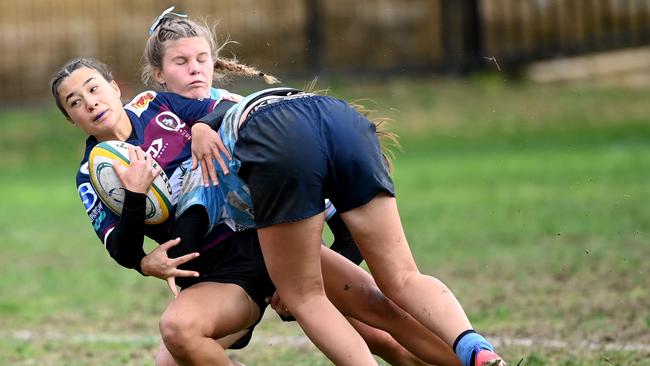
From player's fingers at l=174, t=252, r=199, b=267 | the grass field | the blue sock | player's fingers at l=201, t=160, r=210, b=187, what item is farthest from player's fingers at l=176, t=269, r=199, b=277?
the grass field

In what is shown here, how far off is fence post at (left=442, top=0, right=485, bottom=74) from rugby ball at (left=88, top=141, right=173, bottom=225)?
1677cm

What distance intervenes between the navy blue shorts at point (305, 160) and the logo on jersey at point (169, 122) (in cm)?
45

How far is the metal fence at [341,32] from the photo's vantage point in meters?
20.9

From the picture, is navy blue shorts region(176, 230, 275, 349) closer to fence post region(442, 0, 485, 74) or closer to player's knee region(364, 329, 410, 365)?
player's knee region(364, 329, 410, 365)

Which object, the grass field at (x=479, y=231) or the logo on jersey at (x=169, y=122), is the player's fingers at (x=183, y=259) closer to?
the logo on jersey at (x=169, y=122)

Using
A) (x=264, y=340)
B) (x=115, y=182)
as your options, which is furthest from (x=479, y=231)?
(x=115, y=182)

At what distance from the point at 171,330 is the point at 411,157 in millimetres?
12766

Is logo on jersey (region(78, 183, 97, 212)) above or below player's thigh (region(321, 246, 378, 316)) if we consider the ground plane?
above

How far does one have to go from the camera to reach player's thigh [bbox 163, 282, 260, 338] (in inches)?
175

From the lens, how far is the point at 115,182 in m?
4.50

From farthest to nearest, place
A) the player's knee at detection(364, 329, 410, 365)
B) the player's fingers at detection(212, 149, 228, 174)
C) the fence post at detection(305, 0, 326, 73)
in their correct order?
the fence post at detection(305, 0, 326, 73) → the player's knee at detection(364, 329, 410, 365) → the player's fingers at detection(212, 149, 228, 174)

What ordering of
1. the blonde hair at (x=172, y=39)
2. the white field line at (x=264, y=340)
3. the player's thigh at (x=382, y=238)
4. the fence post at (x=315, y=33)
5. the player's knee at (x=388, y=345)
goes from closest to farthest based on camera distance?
the player's thigh at (x=382, y=238) < the blonde hair at (x=172, y=39) < the player's knee at (x=388, y=345) < the white field line at (x=264, y=340) < the fence post at (x=315, y=33)

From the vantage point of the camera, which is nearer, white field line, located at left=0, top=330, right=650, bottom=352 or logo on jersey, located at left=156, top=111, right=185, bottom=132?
logo on jersey, located at left=156, top=111, right=185, bottom=132

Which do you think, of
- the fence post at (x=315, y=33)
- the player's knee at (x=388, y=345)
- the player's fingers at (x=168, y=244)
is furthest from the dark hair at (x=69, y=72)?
the fence post at (x=315, y=33)
